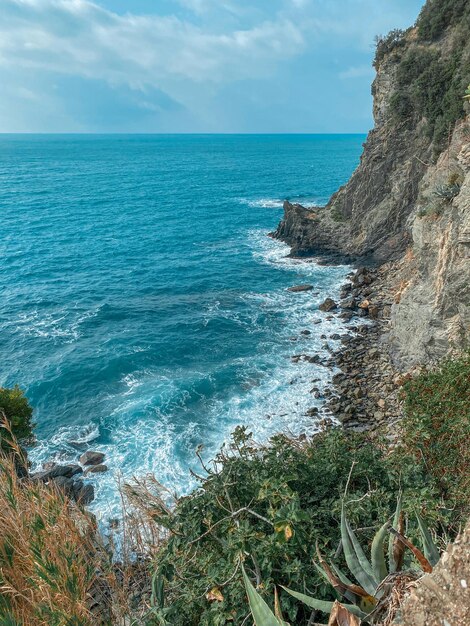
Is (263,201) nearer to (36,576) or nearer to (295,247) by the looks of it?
(295,247)

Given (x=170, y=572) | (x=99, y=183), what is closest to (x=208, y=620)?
(x=170, y=572)

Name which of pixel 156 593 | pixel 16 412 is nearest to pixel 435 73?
pixel 16 412

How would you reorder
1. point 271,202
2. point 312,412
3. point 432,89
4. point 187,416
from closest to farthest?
point 312,412 < point 187,416 < point 432,89 < point 271,202

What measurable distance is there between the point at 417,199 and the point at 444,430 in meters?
31.4

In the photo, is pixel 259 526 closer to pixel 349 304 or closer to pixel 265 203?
pixel 349 304

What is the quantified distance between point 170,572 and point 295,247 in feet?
150

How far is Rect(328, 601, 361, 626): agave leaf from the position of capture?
10.4ft

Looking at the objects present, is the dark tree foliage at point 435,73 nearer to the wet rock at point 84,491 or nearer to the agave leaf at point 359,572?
the wet rock at point 84,491

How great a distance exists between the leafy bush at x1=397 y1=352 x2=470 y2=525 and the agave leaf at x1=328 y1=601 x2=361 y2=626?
15.7ft

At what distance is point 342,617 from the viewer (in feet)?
10.7

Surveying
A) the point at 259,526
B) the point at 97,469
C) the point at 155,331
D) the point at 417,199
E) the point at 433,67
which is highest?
the point at 433,67

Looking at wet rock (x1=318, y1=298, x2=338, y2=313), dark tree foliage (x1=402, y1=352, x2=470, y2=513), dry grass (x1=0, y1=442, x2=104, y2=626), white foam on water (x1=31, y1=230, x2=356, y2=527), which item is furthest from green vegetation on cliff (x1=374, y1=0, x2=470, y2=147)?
dry grass (x1=0, y1=442, x2=104, y2=626)

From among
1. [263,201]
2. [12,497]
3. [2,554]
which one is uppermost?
[263,201]

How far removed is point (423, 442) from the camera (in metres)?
9.43
